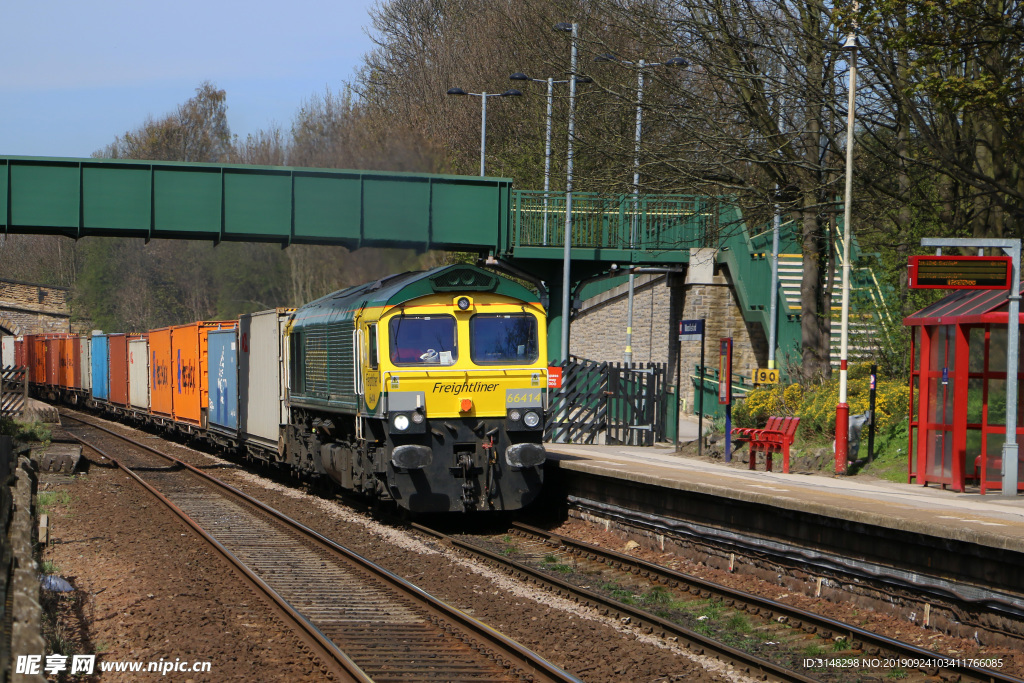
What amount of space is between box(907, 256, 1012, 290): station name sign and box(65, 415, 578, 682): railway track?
7376mm

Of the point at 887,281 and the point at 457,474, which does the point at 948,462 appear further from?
the point at 887,281

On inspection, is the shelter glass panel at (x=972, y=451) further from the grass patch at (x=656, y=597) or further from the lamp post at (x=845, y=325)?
the grass patch at (x=656, y=597)

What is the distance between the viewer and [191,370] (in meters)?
27.6

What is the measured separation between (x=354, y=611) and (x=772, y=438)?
967 centimetres

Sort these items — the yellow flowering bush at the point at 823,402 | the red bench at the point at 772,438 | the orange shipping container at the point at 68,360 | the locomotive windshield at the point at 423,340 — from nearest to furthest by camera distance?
the locomotive windshield at the point at 423,340 < the red bench at the point at 772,438 < the yellow flowering bush at the point at 823,402 < the orange shipping container at the point at 68,360

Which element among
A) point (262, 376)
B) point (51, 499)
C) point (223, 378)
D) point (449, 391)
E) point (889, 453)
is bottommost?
point (51, 499)

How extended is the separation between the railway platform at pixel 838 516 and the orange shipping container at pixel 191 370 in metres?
12.3

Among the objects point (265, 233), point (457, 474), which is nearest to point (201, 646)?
point (457, 474)

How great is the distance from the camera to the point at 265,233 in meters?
25.8

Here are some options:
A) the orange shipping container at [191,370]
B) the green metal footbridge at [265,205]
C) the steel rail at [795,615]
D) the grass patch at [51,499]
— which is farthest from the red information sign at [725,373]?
the orange shipping container at [191,370]

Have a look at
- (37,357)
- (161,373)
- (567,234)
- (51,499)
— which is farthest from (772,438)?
(37,357)

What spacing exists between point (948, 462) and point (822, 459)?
13.2 ft

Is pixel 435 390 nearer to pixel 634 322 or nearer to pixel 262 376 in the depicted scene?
pixel 262 376

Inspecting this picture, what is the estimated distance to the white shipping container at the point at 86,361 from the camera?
144ft
